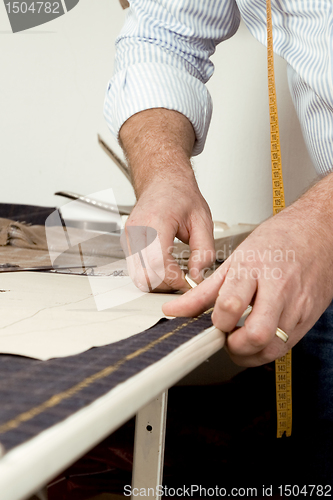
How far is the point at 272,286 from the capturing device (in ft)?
1.64

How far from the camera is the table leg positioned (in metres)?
0.62

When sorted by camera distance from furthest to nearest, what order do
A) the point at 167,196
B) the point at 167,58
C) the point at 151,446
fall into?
the point at 167,58 < the point at 167,196 < the point at 151,446

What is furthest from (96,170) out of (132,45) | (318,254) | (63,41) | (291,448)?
(318,254)

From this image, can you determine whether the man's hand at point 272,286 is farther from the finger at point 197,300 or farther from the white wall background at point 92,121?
the white wall background at point 92,121

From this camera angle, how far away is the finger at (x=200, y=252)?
68cm

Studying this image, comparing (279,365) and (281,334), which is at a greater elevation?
(281,334)

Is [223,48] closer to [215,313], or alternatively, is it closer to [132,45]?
[132,45]
